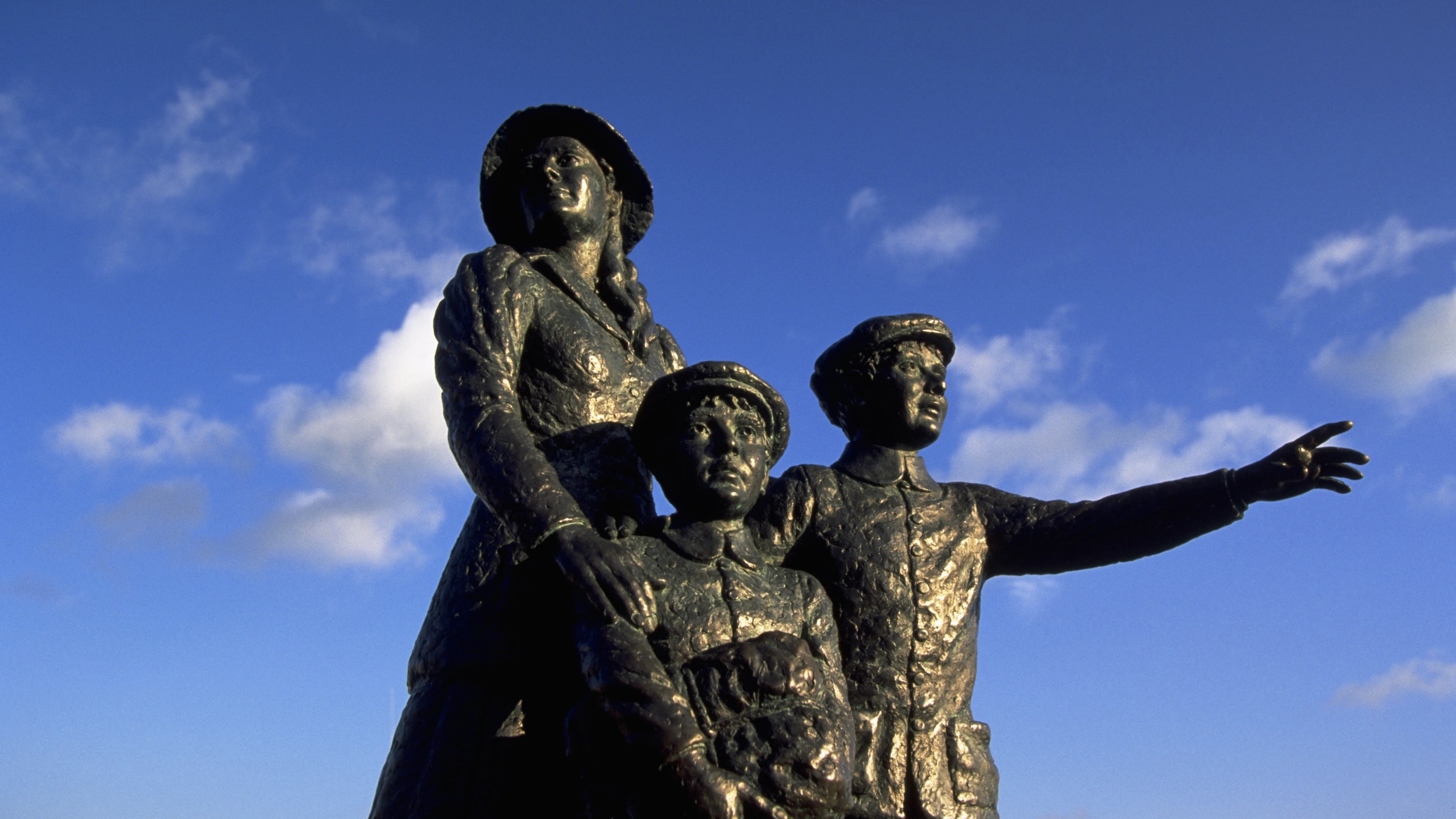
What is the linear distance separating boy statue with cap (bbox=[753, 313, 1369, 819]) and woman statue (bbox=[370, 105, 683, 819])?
0.74 meters

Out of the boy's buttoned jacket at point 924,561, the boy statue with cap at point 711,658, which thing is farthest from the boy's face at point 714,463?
the boy's buttoned jacket at point 924,561

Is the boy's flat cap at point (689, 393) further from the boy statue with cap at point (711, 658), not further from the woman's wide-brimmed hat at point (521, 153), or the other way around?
the woman's wide-brimmed hat at point (521, 153)

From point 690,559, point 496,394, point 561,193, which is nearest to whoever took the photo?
point 690,559

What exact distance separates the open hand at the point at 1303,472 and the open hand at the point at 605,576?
2324mm

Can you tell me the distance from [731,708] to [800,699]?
0.21 metres

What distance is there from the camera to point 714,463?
464 centimetres

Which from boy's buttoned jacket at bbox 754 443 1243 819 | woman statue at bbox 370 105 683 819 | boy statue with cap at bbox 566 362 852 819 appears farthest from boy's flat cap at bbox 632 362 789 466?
boy's buttoned jacket at bbox 754 443 1243 819

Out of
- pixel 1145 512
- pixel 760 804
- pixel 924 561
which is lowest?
pixel 760 804

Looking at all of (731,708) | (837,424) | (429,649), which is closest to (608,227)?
(837,424)

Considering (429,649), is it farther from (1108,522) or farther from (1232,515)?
(1232,515)

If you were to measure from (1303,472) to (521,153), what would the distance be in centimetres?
340

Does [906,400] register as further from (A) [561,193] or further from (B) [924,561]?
(A) [561,193]

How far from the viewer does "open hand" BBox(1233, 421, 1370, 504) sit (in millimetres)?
5070

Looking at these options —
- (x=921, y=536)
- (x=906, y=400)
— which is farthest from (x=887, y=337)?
(x=921, y=536)
